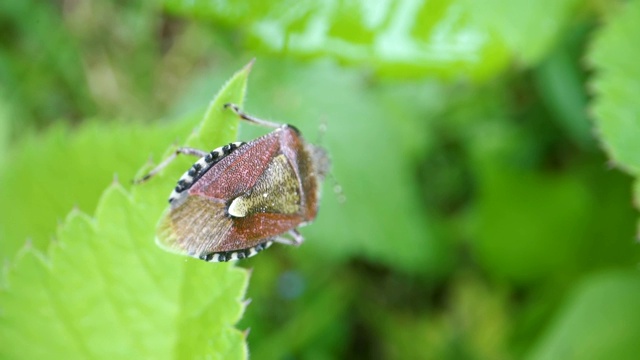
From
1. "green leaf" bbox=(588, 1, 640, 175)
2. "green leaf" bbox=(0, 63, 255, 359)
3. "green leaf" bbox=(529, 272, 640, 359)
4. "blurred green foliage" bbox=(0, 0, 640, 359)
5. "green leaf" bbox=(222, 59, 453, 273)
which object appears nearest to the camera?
"green leaf" bbox=(0, 63, 255, 359)

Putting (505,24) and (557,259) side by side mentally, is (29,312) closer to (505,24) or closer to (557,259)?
(505,24)

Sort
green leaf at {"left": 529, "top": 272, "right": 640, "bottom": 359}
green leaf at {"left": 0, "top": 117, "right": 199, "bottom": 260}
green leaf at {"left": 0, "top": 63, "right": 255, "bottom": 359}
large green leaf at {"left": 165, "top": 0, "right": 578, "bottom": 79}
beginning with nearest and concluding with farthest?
green leaf at {"left": 0, "top": 63, "right": 255, "bottom": 359} → green leaf at {"left": 0, "top": 117, "right": 199, "bottom": 260} → green leaf at {"left": 529, "top": 272, "right": 640, "bottom": 359} → large green leaf at {"left": 165, "top": 0, "right": 578, "bottom": 79}

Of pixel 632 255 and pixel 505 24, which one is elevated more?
pixel 505 24

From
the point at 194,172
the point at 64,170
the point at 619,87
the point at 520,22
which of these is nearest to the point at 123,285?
the point at 194,172

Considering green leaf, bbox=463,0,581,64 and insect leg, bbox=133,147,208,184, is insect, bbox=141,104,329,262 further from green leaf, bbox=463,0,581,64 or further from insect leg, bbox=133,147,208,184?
green leaf, bbox=463,0,581,64

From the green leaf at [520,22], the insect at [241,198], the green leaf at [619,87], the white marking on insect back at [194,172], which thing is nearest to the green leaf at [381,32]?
the green leaf at [520,22]

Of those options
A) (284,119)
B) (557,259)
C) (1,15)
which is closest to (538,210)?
(557,259)

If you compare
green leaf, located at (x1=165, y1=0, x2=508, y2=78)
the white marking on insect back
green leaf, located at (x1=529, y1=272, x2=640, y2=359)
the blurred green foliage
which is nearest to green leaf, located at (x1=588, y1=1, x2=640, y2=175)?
the blurred green foliage

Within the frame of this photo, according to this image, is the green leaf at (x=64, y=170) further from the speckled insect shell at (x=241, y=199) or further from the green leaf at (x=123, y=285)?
the green leaf at (x=123, y=285)

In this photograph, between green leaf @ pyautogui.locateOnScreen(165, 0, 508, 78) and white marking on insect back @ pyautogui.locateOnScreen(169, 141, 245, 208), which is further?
green leaf @ pyautogui.locateOnScreen(165, 0, 508, 78)
